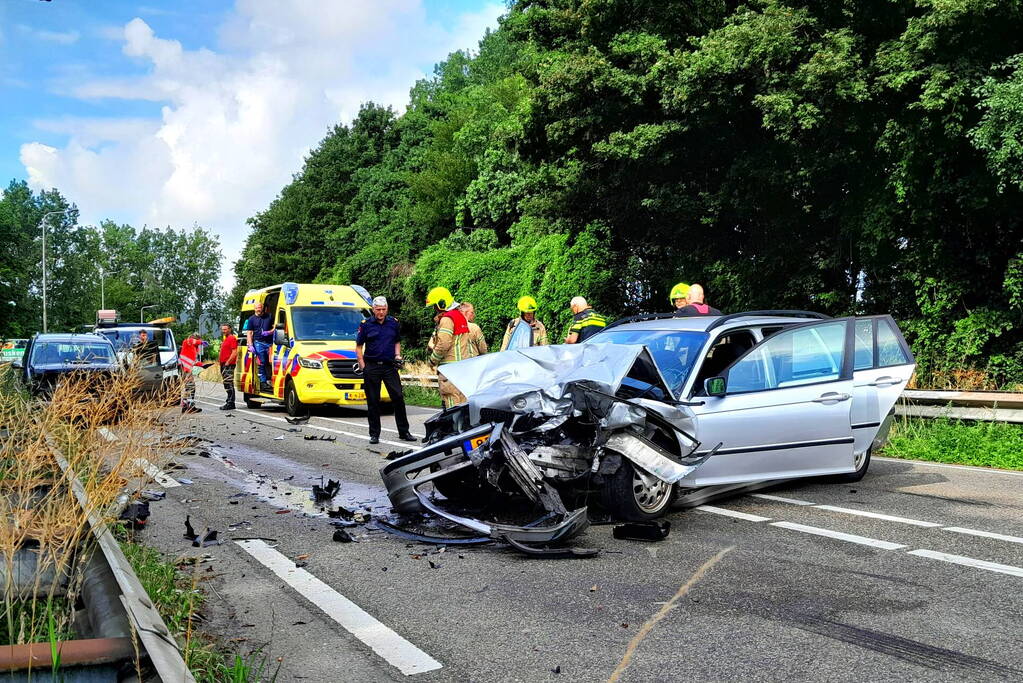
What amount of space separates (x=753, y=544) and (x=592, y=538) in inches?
41.4

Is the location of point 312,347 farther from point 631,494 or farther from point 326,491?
point 631,494

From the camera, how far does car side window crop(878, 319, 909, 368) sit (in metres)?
8.31

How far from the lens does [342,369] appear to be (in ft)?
55.6

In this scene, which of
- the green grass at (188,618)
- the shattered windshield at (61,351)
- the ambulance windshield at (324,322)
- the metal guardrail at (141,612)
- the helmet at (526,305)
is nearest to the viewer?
the metal guardrail at (141,612)

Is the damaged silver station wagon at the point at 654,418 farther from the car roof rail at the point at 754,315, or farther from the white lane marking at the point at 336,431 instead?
the white lane marking at the point at 336,431

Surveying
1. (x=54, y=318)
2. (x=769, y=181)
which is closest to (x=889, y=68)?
(x=769, y=181)

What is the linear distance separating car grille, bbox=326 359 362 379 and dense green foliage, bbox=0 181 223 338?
245 feet

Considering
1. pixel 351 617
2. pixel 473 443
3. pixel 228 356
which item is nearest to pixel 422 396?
pixel 228 356

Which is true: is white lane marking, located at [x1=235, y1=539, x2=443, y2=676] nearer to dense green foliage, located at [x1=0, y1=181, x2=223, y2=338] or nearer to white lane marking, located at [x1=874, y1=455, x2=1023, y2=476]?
white lane marking, located at [x1=874, y1=455, x2=1023, y2=476]

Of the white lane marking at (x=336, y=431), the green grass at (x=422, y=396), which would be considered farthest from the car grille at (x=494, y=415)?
the green grass at (x=422, y=396)

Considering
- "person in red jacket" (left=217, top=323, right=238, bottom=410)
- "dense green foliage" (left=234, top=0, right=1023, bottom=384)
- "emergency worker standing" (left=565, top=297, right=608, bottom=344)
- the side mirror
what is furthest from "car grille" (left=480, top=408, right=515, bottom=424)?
"person in red jacket" (left=217, top=323, right=238, bottom=410)

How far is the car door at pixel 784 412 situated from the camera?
23.4ft

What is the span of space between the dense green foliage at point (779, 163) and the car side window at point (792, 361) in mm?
5843

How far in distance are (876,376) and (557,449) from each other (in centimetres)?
332
